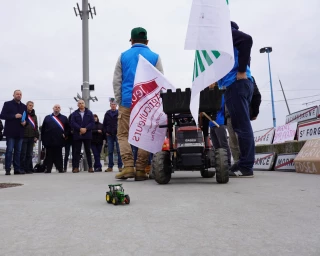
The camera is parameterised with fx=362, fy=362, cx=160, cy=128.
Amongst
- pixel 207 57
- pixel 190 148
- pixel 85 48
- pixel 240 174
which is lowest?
pixel 240 174

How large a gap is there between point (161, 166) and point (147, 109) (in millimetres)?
983

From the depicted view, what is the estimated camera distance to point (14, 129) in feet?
26.8

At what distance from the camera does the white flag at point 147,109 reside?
4867 millimetres

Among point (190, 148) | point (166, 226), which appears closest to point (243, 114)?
point (190, 148)

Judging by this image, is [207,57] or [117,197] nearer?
[117,197]

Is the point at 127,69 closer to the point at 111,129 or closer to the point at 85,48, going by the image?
the point at 111,129

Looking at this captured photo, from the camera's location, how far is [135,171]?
17.2 feet

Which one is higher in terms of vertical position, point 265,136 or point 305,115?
point 305,115

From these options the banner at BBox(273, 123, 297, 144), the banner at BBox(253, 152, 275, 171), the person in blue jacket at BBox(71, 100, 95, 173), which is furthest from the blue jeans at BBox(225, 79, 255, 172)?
the banner at BBox(273, 123, 297, 144)

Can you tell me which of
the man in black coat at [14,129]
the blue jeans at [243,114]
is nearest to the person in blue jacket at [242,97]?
the blue jeans at [243,114]

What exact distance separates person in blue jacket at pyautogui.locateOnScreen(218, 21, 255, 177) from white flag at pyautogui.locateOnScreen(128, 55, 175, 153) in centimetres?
87

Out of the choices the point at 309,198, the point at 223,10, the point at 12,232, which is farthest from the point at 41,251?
the point at 223,10

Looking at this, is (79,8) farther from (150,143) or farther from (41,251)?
(41,251)

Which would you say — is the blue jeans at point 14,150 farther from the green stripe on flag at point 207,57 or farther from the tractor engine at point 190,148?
the green stripe on flag at point 207,57
